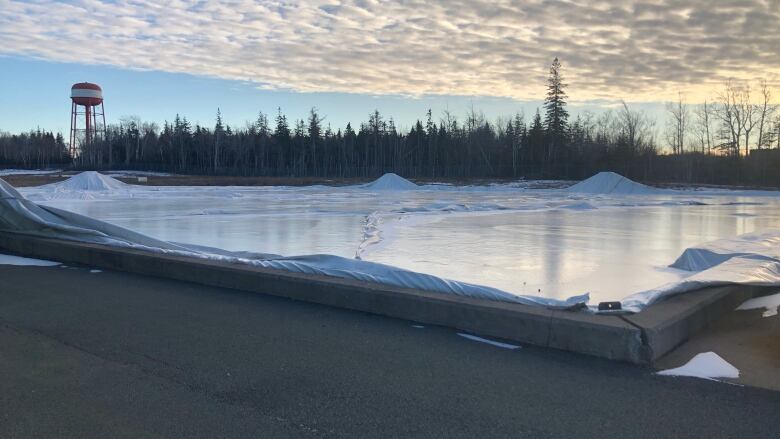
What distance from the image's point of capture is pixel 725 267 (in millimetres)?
7438

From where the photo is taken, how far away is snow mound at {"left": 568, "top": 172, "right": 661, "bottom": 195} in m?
42.7

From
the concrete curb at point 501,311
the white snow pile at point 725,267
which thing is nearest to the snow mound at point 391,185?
the white snow pile at point 725,267

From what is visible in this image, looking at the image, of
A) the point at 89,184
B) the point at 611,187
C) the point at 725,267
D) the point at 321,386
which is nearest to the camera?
the point at 321,386

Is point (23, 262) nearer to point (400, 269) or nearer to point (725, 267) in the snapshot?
point (400, 269)

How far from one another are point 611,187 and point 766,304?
1496 inches

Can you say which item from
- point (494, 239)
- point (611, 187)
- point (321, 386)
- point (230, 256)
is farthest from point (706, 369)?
point (611, 187)

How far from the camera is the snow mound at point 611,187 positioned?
4266 cm

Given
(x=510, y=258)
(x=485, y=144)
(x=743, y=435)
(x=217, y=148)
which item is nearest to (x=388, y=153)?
(x=485, y=144)

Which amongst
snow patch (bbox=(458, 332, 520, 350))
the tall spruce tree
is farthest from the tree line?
snow patch (bbox=(458, 332, 520, 350))

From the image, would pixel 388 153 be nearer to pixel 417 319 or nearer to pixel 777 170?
pixel 777 170

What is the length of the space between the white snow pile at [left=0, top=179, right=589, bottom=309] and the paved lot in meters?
0.62

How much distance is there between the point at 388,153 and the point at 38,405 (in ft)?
314

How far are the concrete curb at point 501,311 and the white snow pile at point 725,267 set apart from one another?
115 millimetres

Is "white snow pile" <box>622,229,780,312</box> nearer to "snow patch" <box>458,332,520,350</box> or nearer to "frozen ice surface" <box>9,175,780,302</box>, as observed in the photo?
"frozen ice surface" <box>9,175,780,302</box>
